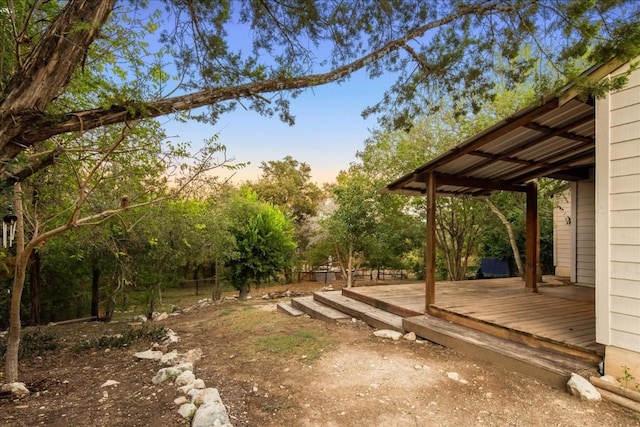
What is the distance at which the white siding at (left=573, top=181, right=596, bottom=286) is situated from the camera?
6.55m

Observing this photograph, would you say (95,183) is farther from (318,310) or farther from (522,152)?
(522,152)

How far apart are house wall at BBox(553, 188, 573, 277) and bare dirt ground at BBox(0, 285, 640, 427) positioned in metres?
6.38

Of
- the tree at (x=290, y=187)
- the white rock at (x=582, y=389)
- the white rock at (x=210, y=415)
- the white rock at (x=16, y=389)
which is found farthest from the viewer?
the tree at (x=290, y=187)

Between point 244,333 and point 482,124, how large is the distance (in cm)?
729

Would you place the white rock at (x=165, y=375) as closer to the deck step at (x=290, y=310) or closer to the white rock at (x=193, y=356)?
the white rock at (x=193, y=356)

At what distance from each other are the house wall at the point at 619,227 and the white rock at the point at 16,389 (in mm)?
5018

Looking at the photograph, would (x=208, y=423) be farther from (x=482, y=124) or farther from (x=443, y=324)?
(x=482, y=124)

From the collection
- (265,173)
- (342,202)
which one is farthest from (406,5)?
(265,173)

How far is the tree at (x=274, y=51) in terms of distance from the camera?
186 cm

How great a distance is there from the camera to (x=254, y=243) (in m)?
9.71

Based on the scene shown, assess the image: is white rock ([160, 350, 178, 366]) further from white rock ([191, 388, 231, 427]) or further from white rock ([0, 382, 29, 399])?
white rock ([191, 388, 231, 427])

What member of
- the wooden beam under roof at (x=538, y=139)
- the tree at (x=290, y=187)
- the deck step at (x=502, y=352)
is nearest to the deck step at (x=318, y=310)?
the deck step at (x=502, y=352)

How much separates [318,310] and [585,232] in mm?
5402

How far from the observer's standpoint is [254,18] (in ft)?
10.4
